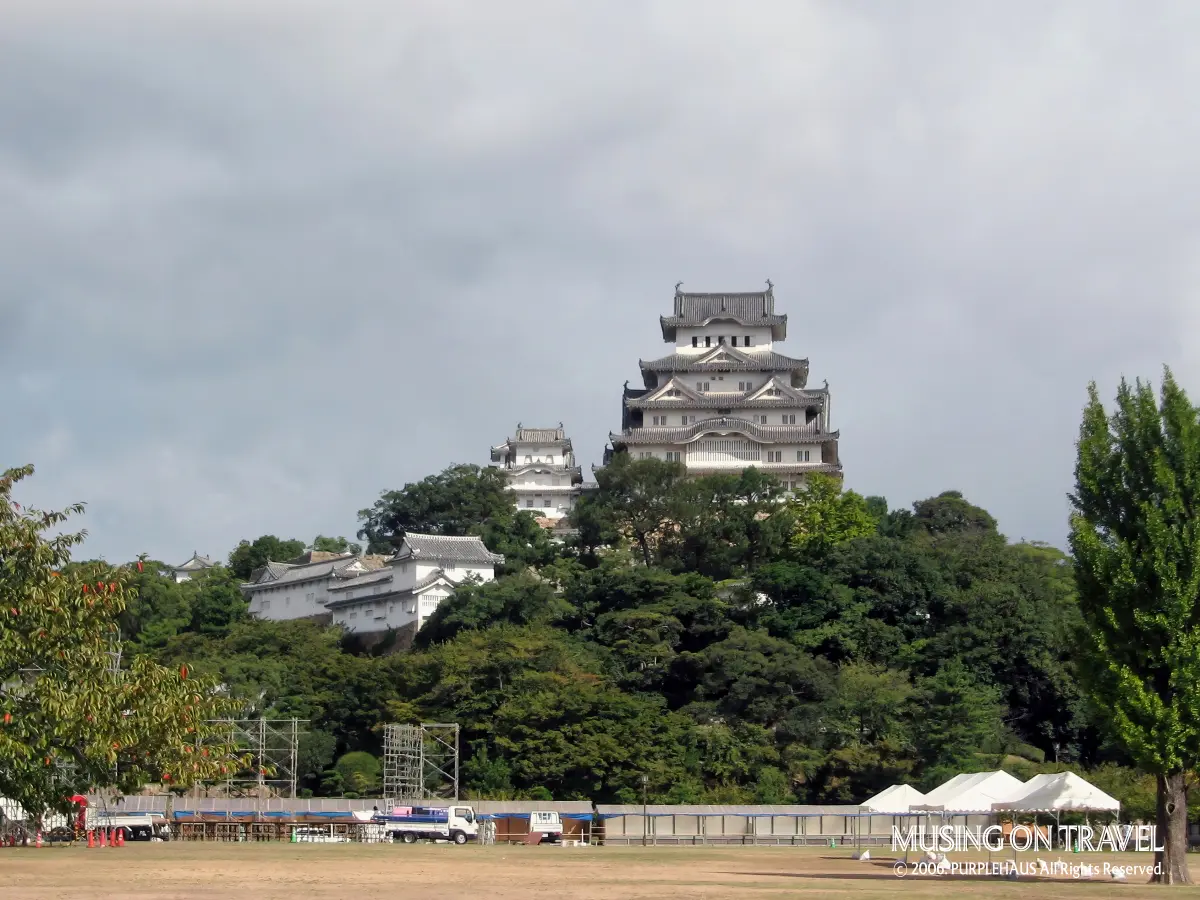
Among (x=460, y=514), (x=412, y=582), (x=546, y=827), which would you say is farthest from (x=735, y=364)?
(x=546, y=827)

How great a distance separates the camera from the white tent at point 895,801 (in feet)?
128

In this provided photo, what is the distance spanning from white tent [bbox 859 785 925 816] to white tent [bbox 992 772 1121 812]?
7667mm

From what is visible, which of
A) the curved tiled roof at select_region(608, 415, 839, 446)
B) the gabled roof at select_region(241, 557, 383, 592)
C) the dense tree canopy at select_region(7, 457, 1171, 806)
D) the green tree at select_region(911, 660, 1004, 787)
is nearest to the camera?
the green tree at select_region(911, 660, 1004, 787)

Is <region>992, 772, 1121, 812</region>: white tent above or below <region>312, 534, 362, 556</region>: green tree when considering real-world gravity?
below

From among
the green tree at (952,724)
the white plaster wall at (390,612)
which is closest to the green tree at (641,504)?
the white plaster wall at (390,612)

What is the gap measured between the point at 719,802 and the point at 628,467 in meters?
22.4

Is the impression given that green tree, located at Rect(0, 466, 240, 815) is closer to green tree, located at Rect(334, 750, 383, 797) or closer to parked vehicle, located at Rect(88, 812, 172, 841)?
parked vehicle, located at Rect(88, 812, 172, 841)

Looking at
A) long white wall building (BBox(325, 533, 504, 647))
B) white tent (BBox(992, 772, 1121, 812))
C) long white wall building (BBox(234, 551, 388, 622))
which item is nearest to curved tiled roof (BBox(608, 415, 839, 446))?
long white wall building (BBox(325, 533, 504, 647))

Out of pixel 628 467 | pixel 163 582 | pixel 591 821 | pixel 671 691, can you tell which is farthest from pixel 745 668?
pixel 163 582

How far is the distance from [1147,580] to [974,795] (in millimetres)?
10797

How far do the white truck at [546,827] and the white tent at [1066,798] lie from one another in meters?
18.1

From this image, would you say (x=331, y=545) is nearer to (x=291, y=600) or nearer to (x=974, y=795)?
(x=291, y=600)

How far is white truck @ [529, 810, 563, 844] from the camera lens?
152 feet

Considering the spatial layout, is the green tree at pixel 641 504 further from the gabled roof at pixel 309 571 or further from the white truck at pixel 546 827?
the white truck at pixel 546 827
